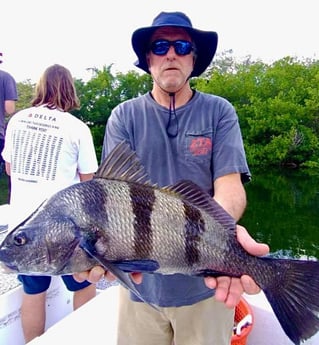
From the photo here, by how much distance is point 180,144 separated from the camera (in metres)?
1.96

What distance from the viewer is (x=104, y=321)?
2.79m

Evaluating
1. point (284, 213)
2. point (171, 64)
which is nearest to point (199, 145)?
point (171, 64)

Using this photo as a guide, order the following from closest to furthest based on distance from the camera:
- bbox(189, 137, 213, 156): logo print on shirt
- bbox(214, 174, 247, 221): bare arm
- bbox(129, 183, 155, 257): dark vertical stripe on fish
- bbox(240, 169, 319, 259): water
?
bbox(129, 183, 155, 257): dark vertical stripe on fish, bbox(214, 174, 247, 221): bare arm, bbox(189, 137, 213, 156): logo print on shirt, bbox(240, 169, 319, 259): water

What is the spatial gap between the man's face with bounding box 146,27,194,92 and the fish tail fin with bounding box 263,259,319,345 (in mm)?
985

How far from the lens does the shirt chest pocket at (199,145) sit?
6.38 feet

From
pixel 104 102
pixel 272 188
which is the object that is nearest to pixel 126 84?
pixel 104 102

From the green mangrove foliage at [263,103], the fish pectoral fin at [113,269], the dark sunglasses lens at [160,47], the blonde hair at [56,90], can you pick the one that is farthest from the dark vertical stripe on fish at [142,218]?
the green mangrove foliage at [263,103]

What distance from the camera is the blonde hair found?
2.77 m

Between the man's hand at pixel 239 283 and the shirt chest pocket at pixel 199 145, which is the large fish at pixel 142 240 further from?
the shirt chest pocket at pixel 199 145

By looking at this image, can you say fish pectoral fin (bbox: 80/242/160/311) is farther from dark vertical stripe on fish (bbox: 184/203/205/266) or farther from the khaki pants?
the khaki pants

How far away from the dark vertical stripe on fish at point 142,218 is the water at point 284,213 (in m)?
9.37

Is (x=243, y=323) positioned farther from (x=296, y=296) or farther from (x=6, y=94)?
(x=6, y=94)

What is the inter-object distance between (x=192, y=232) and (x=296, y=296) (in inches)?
17.7

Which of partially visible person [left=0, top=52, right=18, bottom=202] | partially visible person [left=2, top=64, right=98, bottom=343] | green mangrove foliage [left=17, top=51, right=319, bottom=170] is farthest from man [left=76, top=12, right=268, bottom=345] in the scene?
green mangrove foliage [left=17, top=51, right=319, bottom=170]
